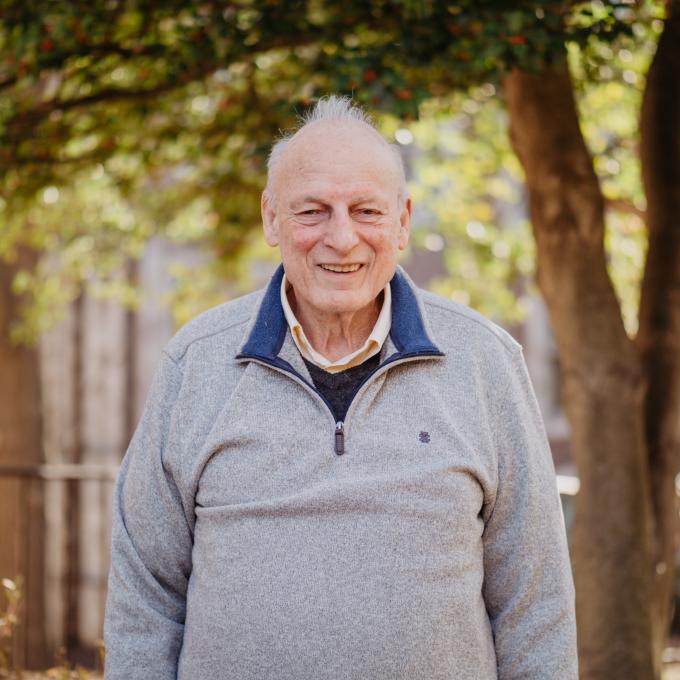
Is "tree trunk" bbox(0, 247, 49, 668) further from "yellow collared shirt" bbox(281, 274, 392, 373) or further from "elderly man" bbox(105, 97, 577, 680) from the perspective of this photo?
"yellow collared shirt" bbox(281, 274, 392, 373)

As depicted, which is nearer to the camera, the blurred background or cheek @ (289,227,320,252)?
cheek @ (289,227,320,252)

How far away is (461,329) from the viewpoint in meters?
2.48

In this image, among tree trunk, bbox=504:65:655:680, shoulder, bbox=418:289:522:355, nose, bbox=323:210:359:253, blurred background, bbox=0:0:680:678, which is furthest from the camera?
tree trunk, bbox=504:65:655:680

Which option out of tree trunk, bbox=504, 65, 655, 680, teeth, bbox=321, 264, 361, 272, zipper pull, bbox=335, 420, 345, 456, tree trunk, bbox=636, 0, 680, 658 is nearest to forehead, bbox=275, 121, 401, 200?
teeth, bbox=321, 264, 361, 272

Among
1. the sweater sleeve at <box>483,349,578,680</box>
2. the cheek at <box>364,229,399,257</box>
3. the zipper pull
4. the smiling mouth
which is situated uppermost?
the cheek at <box>364,229,399,257</box>

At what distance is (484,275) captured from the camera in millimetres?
9711

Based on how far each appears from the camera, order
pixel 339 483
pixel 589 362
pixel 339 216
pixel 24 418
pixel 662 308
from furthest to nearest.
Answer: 1. pixel 24 418
2. pixel 662 308
3. pixel 589 362
4. pixel 339 216
5. pixel 339 483

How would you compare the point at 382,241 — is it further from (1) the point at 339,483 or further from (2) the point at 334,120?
(1) the point at 339,483

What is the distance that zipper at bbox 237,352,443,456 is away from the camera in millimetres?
2312

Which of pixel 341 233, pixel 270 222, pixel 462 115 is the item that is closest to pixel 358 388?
pixel 341 233

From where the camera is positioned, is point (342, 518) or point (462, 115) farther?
point (462, 115)

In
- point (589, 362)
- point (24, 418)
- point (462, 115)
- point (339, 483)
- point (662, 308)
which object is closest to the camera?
point (339, 483)

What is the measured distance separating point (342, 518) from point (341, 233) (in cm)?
62

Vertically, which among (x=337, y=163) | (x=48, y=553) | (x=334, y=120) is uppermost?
(x=334, y=120)
